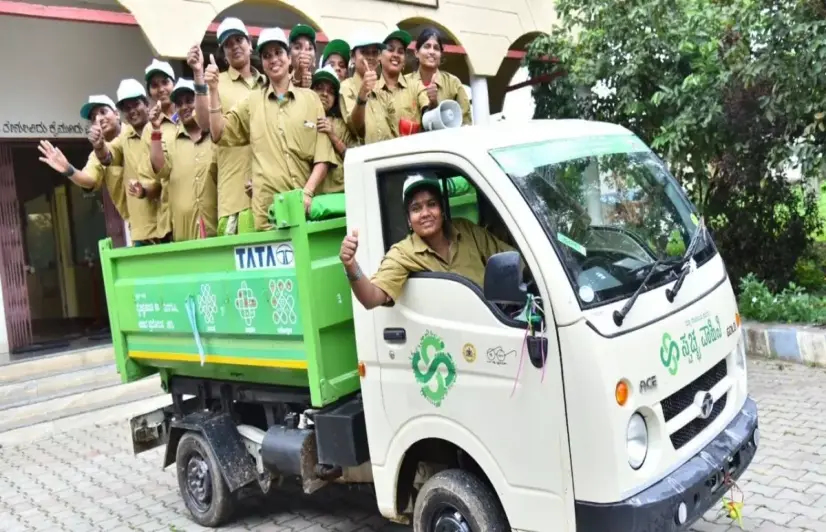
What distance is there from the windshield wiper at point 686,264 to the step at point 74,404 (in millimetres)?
6065

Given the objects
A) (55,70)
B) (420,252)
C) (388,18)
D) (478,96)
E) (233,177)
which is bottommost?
(420,252)

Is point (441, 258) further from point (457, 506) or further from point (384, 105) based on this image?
point (384, 105)

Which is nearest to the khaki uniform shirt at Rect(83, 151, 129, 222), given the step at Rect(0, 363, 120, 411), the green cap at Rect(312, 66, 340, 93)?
the green cap at Rect(312, 66, 340, 93)

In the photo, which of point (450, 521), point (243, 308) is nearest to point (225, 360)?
point (243, 308)

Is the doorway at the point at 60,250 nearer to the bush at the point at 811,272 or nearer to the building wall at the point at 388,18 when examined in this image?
the building wall at the point at 388,18

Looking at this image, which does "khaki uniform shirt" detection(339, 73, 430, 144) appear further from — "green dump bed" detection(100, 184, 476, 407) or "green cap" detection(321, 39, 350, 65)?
"green dump bed" detection(100, 184, 476, 407)

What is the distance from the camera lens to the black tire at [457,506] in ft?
10.5

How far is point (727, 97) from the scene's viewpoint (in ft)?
25.5

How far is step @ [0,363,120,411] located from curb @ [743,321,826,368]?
6.61 metres

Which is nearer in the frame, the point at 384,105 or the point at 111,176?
the point at 384,105

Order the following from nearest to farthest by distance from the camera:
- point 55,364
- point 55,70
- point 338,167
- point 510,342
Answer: point 510,342
point 338,167
point 55,364
point 55,70

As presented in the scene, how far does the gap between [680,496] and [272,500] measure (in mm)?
3230

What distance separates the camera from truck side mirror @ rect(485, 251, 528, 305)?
9.50 feet

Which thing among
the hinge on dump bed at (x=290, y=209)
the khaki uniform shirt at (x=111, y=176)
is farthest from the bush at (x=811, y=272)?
the khaki uniform shirt at (x=111, y=176)
